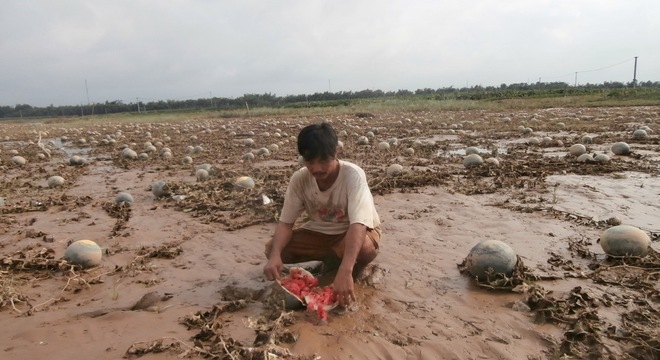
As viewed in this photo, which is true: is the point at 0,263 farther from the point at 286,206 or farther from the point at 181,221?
the point at 286,206

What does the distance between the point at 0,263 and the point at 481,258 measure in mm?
4345

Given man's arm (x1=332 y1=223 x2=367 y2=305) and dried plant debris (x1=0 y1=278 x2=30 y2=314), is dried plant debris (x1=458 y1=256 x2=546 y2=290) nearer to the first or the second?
man's arm (x1=332 y1=223 x2=367 y2=305)

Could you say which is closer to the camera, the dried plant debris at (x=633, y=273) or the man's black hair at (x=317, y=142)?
the man's black hair at (x=317, y=142)

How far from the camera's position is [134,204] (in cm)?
677

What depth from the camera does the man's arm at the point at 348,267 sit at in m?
3.10

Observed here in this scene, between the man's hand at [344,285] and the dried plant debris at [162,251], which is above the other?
the man's hand at [344,285]

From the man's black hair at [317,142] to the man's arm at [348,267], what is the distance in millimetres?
571

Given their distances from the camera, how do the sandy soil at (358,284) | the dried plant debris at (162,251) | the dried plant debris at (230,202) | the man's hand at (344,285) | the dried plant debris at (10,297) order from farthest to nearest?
1. the dried plant debris at (230,202)
2. the dried plant debris at (162,251)
3. the dried plant debris at (10,297)
4. the man's hand at (344,285)
5. the sandy soil at (358,284)

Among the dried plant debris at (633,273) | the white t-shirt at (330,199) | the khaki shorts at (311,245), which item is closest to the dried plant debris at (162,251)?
the khaki shorts at (311,245)

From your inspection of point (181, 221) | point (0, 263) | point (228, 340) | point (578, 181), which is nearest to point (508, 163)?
point (578, 181)

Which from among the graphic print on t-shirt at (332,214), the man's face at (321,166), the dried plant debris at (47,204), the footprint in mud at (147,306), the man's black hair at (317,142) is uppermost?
the man's black hair at (317,142)

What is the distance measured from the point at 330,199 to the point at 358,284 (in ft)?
2.36

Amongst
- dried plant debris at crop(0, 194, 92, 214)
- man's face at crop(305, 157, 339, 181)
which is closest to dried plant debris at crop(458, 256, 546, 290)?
man's face at crop(305, 157, 339, 181)

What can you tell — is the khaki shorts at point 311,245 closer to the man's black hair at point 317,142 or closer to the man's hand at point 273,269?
the man's hand at point 273,269
